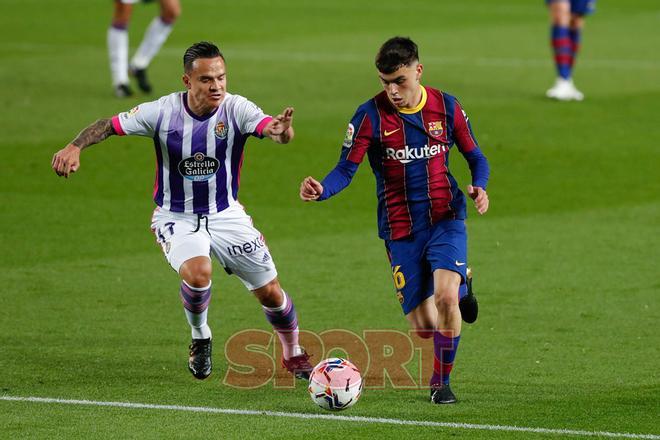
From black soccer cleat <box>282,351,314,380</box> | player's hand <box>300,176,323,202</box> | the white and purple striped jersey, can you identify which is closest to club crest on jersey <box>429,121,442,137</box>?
player's hand <box>300,176,323,202</box>

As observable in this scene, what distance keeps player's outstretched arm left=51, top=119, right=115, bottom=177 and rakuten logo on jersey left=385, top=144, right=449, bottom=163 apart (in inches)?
63.6

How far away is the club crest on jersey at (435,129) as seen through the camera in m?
7.84

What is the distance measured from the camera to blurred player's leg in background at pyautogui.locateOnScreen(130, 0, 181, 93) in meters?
18.3

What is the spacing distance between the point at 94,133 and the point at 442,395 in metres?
2.48

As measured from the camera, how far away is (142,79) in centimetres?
1845

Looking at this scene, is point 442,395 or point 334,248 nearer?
point 442,395

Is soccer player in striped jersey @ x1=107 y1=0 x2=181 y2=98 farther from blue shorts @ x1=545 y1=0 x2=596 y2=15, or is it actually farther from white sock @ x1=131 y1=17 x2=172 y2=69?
blue shorts @ x1=545 y1=0 x2=596 y2=15

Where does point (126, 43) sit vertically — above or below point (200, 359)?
above

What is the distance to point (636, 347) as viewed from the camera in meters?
8.88

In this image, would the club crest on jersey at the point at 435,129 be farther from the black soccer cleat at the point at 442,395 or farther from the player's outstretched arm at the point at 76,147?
the player's outstretched arm at the point at 76,147

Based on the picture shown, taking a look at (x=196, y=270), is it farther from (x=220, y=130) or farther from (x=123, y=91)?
(x=123, y=91)

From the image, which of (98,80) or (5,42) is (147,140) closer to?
(98,80)

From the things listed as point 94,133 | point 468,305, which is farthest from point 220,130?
point 468,305

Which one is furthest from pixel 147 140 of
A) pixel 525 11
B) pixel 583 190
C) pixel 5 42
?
pixel 525 11
